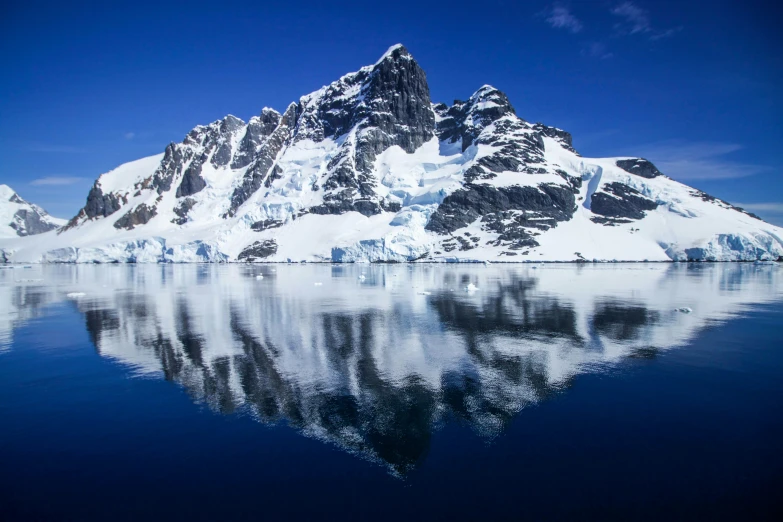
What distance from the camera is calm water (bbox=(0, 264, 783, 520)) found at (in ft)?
33.4

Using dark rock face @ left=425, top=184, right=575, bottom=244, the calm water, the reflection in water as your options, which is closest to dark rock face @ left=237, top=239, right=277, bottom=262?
dark rock face @ left=425, top=184, right=575, bottom=244

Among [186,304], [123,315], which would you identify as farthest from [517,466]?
[186,304]

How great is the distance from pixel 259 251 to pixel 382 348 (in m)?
172

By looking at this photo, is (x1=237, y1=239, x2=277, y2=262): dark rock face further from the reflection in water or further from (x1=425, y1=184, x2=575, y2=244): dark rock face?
the reflection in water

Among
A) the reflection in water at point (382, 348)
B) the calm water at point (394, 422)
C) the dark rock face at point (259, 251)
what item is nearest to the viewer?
the calm water at point (394, 422)

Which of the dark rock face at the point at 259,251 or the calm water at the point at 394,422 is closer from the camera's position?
the calm water at the point at 394,422

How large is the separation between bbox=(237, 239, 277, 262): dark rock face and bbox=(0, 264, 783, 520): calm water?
157m

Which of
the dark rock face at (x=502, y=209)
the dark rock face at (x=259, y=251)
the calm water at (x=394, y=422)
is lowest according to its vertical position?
the calm water at (x=394, y=422)

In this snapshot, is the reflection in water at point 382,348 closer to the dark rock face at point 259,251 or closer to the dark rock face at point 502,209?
the dark rock face at point 259,251

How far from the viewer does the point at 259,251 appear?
7338 inches

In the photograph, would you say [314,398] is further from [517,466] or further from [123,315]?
[123,315]

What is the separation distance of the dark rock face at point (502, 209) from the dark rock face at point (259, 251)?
218 ft

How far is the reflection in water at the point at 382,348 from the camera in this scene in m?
15.0

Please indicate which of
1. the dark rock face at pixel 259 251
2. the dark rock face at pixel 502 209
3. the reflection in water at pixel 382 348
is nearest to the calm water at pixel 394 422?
the reflection in water at pixel 382 348
